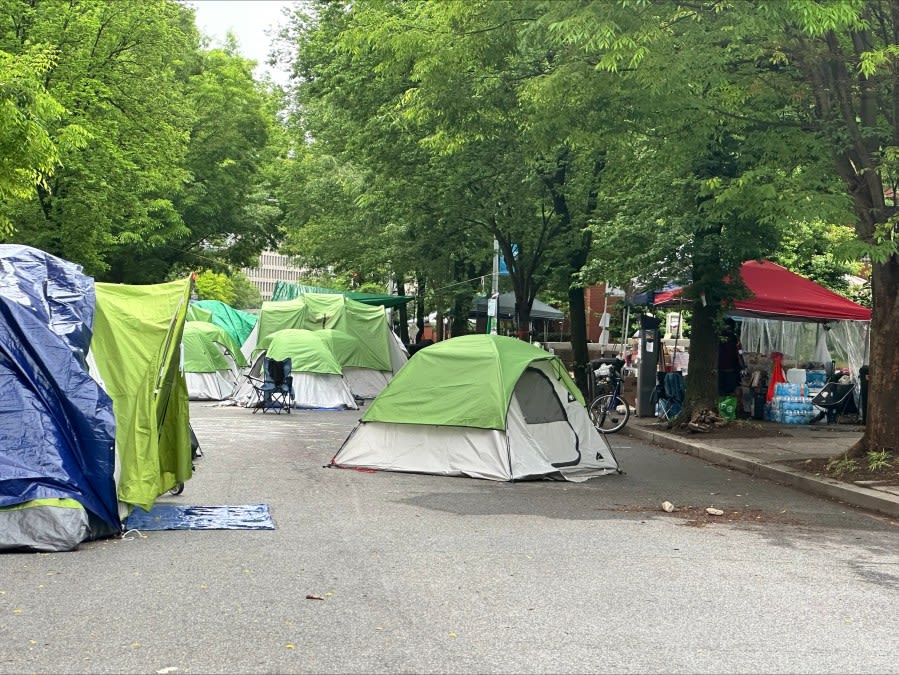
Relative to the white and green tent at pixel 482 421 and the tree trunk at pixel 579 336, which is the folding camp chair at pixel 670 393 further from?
the white and green tent at pixel 482 421

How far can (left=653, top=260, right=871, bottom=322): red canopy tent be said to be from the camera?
20.1m

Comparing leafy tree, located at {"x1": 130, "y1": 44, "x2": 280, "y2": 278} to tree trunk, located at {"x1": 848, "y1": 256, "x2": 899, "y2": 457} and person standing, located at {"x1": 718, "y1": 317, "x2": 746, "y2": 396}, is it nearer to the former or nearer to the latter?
person standing, located at {"x1": 718, "y1": 317, "x2": 746, "y2": 396}

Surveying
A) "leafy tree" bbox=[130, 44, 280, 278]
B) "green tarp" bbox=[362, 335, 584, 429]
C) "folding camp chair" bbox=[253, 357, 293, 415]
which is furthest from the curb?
"leafy tree" bbox=[130, 44, 280, 278]

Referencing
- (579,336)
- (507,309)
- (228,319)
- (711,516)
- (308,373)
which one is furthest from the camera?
(228,319)

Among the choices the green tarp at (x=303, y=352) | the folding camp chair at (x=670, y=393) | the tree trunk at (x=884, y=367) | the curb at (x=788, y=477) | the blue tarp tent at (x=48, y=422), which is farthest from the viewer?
the green tarp at (x=303, y=352)

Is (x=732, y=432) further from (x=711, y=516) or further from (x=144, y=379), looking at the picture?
(x=144, y=379)

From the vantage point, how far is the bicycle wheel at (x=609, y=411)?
1977cm

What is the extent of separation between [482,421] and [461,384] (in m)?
0.68

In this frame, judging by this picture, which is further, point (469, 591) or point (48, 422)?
point (48, 422)

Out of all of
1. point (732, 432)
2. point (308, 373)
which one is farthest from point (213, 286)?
point (732, 432)

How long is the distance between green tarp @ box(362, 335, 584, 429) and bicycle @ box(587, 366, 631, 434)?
20.4 ft

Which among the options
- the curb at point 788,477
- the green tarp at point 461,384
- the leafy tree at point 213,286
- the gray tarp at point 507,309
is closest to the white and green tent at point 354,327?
the gray tarp at point 507,309

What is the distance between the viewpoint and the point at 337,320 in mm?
29375

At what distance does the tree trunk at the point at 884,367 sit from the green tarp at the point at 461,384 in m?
3.50
